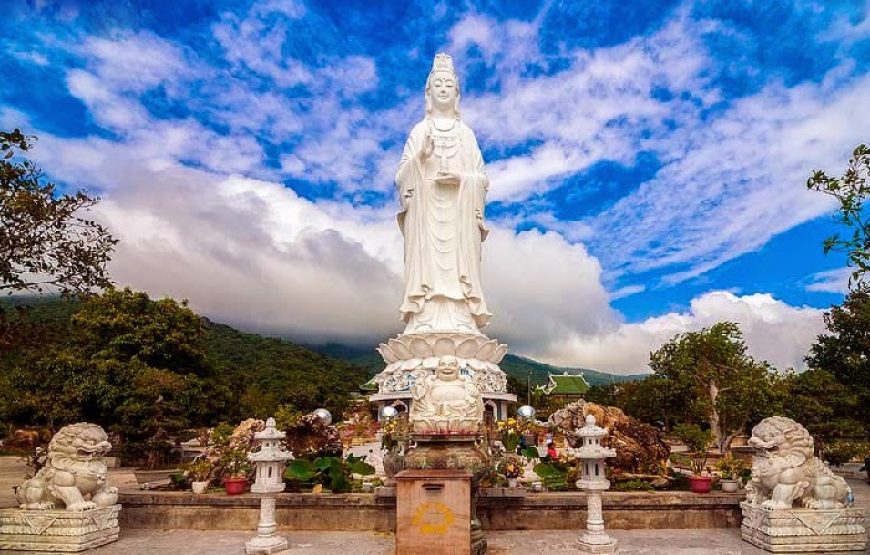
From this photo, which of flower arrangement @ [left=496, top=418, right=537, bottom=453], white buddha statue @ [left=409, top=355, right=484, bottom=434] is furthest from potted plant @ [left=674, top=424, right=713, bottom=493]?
white buddha statue @ [left=409, top=355, right=484, bottom=434]

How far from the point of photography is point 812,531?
702cm

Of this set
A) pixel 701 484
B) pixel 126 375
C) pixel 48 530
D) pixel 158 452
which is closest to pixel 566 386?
pixel 158 452

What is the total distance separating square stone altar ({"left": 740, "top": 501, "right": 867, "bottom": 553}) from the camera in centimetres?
698

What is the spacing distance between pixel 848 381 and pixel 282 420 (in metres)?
20.8

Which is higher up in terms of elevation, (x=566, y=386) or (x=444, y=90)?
(x=444, y=90)

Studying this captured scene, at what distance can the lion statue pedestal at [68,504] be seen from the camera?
7.17 m

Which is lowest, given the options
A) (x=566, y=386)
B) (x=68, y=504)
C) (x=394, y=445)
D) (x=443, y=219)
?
(x=68, y=504)

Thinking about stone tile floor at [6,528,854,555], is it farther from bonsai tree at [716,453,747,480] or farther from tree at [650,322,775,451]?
tree at [650,322,775,451]

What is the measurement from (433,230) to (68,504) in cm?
1073

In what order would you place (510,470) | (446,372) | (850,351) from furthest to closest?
(850,351)
(510,470)
(446,372)

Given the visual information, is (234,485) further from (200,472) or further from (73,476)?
(73,476)

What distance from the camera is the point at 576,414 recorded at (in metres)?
11.3

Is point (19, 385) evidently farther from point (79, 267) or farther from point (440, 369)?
point (440, 369)

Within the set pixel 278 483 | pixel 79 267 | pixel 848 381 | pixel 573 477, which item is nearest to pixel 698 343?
pixel 848 381
